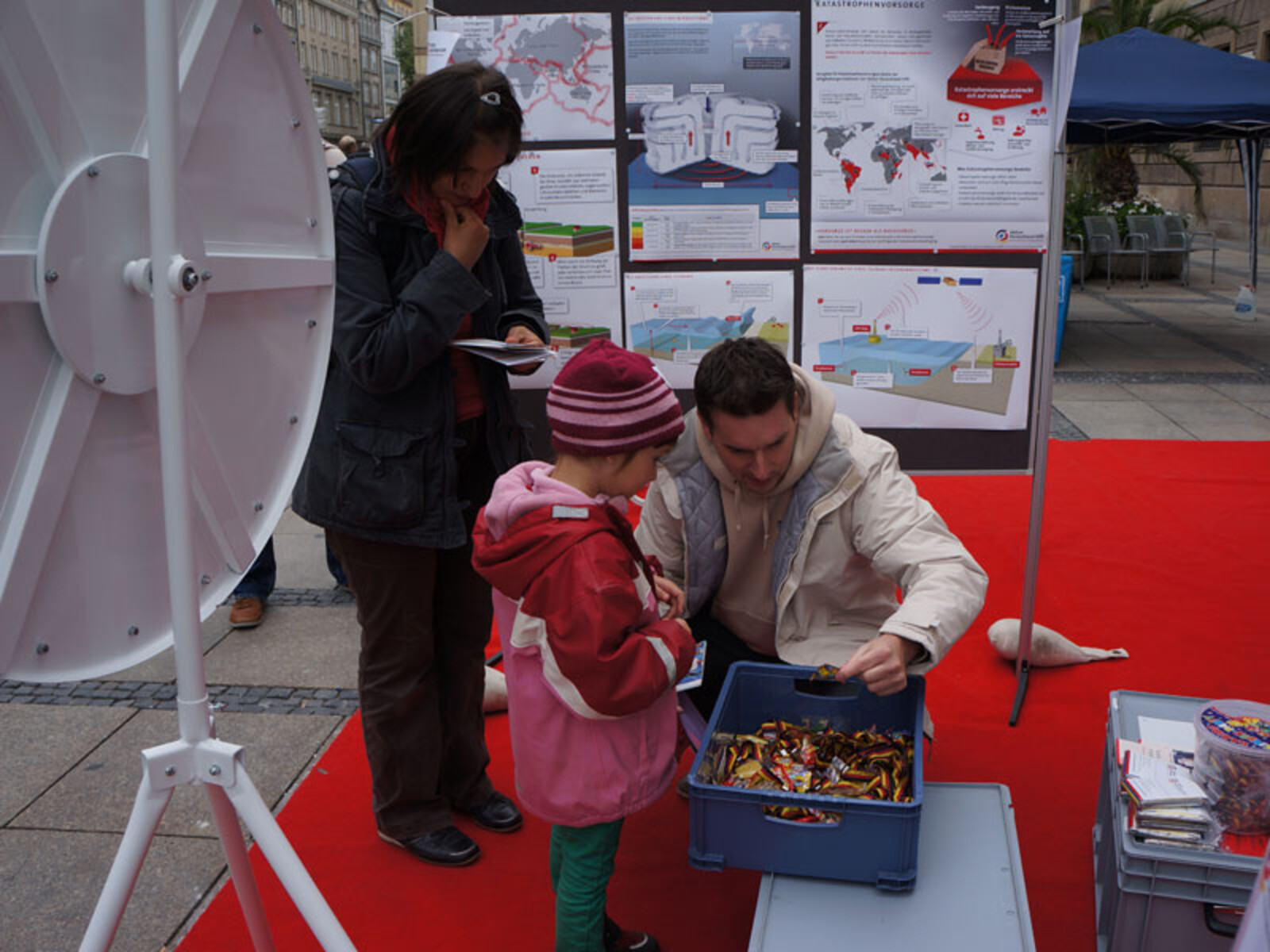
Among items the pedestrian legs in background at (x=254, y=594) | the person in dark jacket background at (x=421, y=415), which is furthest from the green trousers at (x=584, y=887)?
the pedestrian legs in background at (x=254, y=594)

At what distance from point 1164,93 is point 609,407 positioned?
940 centimetres

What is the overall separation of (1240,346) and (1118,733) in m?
9.41

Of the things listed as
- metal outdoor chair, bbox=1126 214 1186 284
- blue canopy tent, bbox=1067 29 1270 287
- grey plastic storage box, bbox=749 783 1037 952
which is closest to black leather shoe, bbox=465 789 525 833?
grey plastic storage box, bbox=749 783 1037 952

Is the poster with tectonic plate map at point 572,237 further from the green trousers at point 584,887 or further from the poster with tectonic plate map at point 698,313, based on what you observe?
the green trousers at point 584,887

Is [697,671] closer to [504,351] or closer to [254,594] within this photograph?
[504,351]

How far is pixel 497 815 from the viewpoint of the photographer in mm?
2980

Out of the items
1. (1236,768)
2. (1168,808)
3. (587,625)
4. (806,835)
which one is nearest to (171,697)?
(587,625)

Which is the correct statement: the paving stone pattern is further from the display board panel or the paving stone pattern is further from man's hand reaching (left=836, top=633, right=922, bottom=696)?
man's hand reaching (left=836, top=633, right=922, bottom=696)

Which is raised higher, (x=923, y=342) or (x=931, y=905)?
(x=923, y=342)

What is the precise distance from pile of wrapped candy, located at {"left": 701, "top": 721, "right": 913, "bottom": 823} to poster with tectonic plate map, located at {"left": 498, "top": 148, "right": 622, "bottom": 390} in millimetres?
1796

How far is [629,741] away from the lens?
214 cm

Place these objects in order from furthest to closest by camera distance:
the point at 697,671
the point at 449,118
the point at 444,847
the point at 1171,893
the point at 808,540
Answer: the point at 444,847 → the point at 697,671 → the point at 808,540 → the point at 449,118 → the point at 1171,893

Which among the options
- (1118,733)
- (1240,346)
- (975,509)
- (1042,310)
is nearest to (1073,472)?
(975,509)

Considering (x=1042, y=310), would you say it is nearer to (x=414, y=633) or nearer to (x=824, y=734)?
(x=824, y=734)
